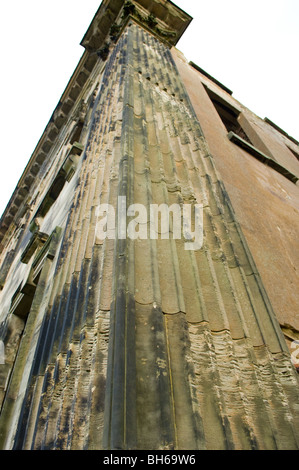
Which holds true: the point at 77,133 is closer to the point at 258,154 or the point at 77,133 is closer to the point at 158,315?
the point at 258,154

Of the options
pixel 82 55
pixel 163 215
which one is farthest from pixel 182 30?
pixel 163 215

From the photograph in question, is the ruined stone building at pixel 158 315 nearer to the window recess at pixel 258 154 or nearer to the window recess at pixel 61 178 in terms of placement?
Answer: the window recess at pixel 258 154

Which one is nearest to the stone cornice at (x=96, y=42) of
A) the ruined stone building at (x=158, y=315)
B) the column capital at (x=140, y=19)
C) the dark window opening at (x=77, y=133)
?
the column capital at (x=140, y=19)

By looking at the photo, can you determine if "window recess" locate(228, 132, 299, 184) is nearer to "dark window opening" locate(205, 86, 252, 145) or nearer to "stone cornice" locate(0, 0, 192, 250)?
"stone cornice" locate(0, 0, 192, 250)

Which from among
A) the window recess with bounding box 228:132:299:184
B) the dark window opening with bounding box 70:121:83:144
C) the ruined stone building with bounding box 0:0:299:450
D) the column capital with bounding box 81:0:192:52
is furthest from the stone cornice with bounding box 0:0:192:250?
the ruined stone building with bounding box 0:0:299:450

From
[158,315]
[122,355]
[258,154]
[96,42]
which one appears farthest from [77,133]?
[122,355]

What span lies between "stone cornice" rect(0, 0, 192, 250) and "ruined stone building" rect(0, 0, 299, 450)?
3326 mm

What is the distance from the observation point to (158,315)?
173 cm

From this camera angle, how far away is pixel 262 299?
2.24 meters

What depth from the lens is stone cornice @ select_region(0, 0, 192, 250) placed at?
7148 mm

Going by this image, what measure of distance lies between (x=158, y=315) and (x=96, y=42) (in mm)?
9307

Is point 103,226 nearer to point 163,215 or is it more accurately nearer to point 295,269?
point 163,215

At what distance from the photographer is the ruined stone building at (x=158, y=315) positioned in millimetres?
1424
